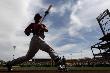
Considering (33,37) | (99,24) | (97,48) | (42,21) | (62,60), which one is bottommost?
(62,60)

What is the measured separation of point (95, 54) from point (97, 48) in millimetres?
701

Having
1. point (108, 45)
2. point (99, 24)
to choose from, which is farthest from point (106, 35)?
point (99, 24)

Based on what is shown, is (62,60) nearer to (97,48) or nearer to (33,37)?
(33,37)

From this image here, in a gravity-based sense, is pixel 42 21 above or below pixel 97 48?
below

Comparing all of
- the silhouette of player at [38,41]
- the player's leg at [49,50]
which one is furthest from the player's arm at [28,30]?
the player's leg at [49,50]

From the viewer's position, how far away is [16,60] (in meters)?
11.5

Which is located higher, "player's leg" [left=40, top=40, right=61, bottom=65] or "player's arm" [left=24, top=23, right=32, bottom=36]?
"player's arm" [left=24, top=23, right=32, bottom=36]

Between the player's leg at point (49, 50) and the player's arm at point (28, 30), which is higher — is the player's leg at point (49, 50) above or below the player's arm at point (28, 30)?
below

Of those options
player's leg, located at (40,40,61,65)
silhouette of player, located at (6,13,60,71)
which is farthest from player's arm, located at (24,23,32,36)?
player's leg, located at (40,40,61,65)

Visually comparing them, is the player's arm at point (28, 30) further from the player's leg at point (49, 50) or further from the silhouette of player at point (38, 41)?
the player's leg at point (49, 50)

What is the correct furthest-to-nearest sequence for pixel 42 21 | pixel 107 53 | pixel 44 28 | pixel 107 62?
pixel 107 62 < pixel 107 53 < pixel 42 21 < pixel 44 28

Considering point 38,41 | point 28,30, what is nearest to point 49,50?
point 38,41

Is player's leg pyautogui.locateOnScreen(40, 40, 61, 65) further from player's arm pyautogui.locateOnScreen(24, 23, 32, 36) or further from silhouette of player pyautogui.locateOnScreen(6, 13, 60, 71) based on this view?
player's arm pyautogui.locateOnScreen(24, 23, 32, 36)

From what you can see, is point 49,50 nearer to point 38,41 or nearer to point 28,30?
point 38,41
